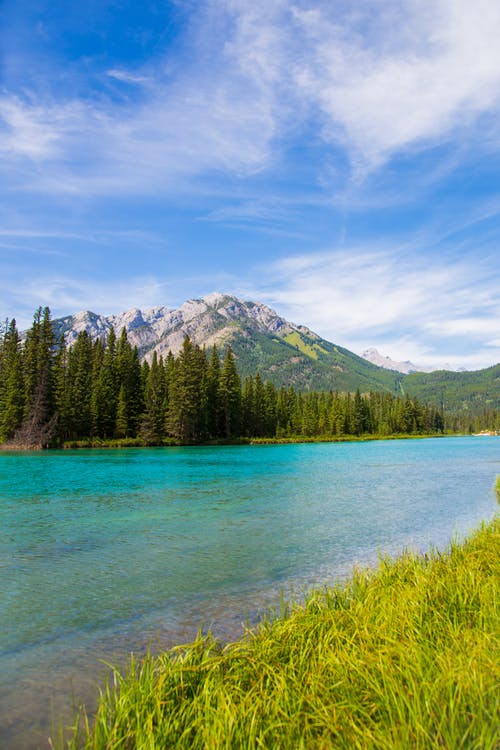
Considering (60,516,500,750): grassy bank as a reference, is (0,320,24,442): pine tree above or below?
above

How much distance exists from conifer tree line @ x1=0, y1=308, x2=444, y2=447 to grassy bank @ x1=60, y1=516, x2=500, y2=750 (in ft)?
233

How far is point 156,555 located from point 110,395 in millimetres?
72662

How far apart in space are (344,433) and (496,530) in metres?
130

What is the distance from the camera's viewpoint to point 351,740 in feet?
12.2

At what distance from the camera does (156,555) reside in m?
14.0

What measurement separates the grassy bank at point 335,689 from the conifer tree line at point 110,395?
71070 millimetres

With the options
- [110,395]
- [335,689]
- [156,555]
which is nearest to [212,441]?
[110,395]

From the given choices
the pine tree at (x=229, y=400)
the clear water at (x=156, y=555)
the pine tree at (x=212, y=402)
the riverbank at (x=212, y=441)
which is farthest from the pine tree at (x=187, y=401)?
the clear water at (x=156, y=555)

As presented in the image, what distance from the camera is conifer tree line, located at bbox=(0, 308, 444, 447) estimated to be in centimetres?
7231

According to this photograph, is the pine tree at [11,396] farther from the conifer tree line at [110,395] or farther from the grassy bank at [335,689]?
the grassy bank at [335,689]

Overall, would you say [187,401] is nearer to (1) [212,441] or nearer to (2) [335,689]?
(1) [212,441]

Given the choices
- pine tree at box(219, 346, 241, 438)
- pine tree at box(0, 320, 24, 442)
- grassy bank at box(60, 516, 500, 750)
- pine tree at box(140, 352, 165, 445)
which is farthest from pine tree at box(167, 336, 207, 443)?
grassy bank at box(60, 516, 500, 750)

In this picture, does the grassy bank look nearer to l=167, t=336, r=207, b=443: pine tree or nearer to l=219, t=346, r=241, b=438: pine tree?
l=167, t=336, r=207, b=443: pine tree

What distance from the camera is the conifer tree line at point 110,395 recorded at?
72312mm
